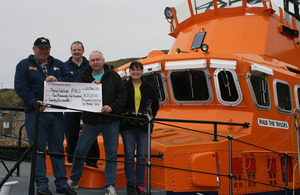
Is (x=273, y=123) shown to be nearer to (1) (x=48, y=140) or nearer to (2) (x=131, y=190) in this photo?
(2) (x=131, y=190)

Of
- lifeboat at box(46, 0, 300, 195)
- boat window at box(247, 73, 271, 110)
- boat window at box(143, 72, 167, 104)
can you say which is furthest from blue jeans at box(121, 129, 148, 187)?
boat window at box(247, 73, 271, 110)

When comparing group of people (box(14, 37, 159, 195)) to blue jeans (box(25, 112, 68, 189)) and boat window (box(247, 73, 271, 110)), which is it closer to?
blue jeans (box(25, 112, 68, 189))

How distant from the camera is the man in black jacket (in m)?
3.78

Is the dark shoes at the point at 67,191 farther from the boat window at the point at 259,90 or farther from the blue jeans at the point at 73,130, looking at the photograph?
the boat window at the point at 259,90

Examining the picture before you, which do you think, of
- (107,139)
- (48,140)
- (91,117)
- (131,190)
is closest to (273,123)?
(131,190)

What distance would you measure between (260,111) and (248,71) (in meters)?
0.71

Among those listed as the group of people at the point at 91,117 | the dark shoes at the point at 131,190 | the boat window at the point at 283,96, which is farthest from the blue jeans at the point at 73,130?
the boat window at the point at 283,96

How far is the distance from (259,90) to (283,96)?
0.72 metres

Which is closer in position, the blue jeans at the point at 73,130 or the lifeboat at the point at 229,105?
the lifeboat at the point at 229,105

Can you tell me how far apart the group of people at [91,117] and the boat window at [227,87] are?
62.1 inches

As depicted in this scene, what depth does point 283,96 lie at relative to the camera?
591 cm

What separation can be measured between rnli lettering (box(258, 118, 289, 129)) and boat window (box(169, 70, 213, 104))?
943 mm

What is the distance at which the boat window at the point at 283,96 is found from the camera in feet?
18.8

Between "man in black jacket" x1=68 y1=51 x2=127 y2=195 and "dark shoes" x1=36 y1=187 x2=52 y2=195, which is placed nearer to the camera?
"dark shoes" x1=36 y1=187 x2=52 y2=195
